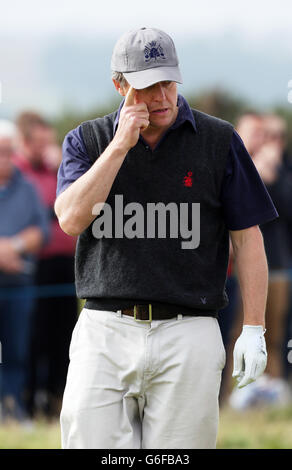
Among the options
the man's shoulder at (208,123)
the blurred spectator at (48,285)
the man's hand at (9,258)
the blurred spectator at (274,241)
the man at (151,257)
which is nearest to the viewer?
the man at (151,257)

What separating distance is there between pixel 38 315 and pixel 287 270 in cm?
201

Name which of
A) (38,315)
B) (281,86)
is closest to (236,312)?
(38,315)

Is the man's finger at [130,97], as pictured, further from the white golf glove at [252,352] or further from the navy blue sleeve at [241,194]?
the white golf glove at [252,352]

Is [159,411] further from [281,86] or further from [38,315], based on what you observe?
[281,86]

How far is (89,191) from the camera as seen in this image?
3.36m

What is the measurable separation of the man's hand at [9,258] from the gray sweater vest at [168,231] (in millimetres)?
3026

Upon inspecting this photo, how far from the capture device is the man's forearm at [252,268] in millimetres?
3594

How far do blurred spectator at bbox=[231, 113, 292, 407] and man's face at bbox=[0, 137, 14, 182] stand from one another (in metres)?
1.81

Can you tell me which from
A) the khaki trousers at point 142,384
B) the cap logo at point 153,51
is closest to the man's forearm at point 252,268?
the khaki trousers at point 142,384

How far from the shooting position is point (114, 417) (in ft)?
11.3

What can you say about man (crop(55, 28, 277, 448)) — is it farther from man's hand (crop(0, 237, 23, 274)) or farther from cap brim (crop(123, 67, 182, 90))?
man's hand (crop(0, 237, 23, 274))

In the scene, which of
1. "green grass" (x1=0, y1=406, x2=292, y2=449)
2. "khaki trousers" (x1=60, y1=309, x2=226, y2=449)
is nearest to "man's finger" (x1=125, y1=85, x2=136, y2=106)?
"khaki trousers" (x1=60, y1=309, x2=226, y2=449)

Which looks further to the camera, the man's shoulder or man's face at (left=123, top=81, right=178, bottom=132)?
the man's shoulder

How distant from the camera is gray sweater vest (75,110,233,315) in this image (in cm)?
344
